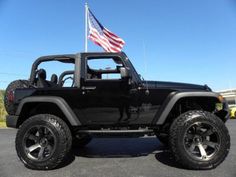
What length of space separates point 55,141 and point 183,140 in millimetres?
2070

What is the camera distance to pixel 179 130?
4.90 metres

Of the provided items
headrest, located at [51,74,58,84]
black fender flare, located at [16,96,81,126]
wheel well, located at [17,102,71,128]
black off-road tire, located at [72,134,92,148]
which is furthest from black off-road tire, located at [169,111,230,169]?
headrest, located at [51,74,58,84]

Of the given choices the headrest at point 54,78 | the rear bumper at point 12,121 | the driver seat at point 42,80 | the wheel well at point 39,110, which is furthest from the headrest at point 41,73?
the rear bumper at point 12,121

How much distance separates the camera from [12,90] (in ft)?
18.6

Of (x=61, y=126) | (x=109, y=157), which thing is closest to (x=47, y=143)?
(x=61, y=126)

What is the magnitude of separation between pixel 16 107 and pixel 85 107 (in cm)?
126

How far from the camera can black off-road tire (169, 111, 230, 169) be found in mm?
4730

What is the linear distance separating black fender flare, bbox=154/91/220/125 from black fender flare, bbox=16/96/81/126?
1410 millimetres

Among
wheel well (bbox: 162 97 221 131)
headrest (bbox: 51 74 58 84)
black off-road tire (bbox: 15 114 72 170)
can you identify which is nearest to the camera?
black off-road tire (bbox: 15 114 72 170)

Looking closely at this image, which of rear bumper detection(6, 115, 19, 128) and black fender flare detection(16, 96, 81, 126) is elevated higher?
black fender flare detection(16, 96, 81, 126)

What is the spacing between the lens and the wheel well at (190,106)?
18.0 ft

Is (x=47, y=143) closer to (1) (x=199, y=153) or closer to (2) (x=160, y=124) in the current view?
(2) (x=160, y=124)

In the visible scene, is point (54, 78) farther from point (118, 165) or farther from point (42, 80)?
point (118, 165)

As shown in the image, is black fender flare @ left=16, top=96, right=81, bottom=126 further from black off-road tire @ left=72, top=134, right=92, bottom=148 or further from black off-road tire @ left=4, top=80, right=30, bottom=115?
black off-road tire @ left=72, top=134, right=92, bottom=148
